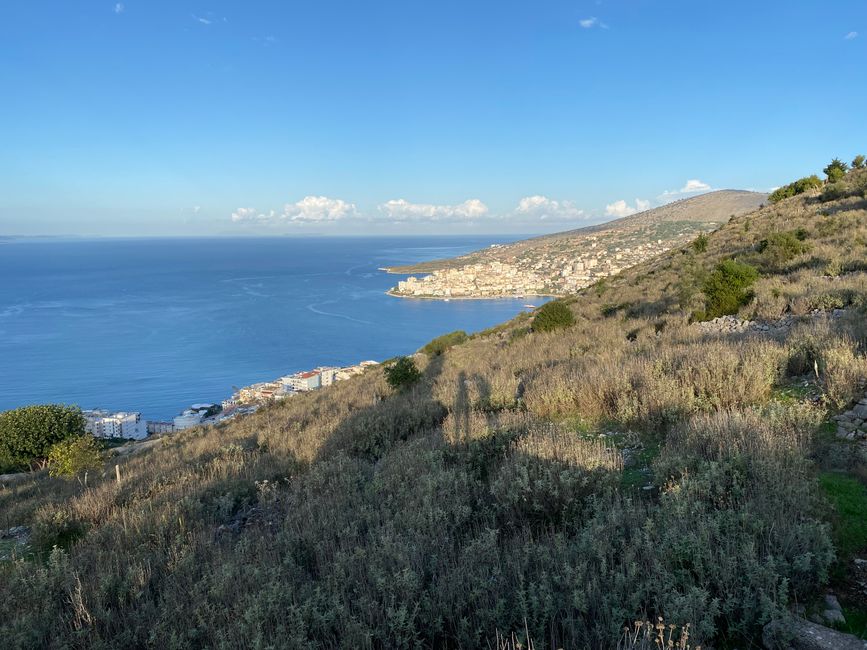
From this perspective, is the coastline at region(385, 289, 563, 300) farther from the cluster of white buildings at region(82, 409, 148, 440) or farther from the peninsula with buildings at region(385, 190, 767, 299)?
the cluster of white buildings at region(82, 409, 148, 440)

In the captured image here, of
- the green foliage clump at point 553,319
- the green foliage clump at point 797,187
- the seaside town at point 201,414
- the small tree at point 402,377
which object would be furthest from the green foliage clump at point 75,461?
the green foliage clump at point 797,187

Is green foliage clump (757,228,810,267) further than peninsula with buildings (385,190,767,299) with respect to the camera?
No

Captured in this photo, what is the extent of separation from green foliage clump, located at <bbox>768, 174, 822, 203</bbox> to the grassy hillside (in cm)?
2976

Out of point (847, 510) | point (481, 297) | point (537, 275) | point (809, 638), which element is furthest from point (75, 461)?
point (537, 275)

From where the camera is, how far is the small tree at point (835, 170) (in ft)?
92.0

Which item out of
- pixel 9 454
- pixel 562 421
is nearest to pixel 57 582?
pixel 562 421

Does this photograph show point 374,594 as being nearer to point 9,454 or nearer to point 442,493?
point 442,493

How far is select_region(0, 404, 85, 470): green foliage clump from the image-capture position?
53.0 ft

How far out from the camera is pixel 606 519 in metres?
2.87

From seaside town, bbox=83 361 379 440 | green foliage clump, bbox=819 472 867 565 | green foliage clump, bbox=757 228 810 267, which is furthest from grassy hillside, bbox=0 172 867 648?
seaside town, bbox=83 361 379 440

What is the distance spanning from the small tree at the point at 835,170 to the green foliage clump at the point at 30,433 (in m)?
39.4

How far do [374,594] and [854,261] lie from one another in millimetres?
13992

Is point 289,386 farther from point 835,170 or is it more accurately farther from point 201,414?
point 835,170

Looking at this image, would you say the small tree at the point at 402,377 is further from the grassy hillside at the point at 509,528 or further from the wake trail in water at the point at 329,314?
the wake trail in water at the point at 329,314
